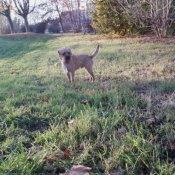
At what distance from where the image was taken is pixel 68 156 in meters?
2.26

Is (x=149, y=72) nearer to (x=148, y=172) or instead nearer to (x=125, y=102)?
(x=125, y=102)

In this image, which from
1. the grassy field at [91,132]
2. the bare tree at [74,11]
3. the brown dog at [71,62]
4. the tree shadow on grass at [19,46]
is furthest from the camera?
the bare tree at [74,11]

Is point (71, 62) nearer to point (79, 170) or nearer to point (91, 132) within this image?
point (91, 132)

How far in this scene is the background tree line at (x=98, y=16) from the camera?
1172cm

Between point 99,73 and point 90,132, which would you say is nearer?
point 90,132

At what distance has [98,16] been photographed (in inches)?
629

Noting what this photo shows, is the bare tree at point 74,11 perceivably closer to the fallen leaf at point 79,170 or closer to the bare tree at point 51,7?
the bare tree at point 51,7

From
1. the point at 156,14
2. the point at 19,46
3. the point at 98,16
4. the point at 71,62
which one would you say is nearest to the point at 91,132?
the point at 71,62

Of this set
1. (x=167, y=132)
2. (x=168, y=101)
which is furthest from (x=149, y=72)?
(x=167, y=132)

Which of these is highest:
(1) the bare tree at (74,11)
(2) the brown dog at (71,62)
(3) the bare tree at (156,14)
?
(1) the bare tree at (74,11)

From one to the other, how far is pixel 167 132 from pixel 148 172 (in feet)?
2.27

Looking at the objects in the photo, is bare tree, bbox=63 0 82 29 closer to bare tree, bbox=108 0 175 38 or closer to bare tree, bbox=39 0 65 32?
bare tree, bbox=39 0 65 32

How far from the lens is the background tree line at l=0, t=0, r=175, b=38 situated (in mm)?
11719

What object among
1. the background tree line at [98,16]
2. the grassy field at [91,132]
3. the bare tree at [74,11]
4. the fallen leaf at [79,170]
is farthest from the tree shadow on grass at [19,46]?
the fallen leaf at [79,170]
